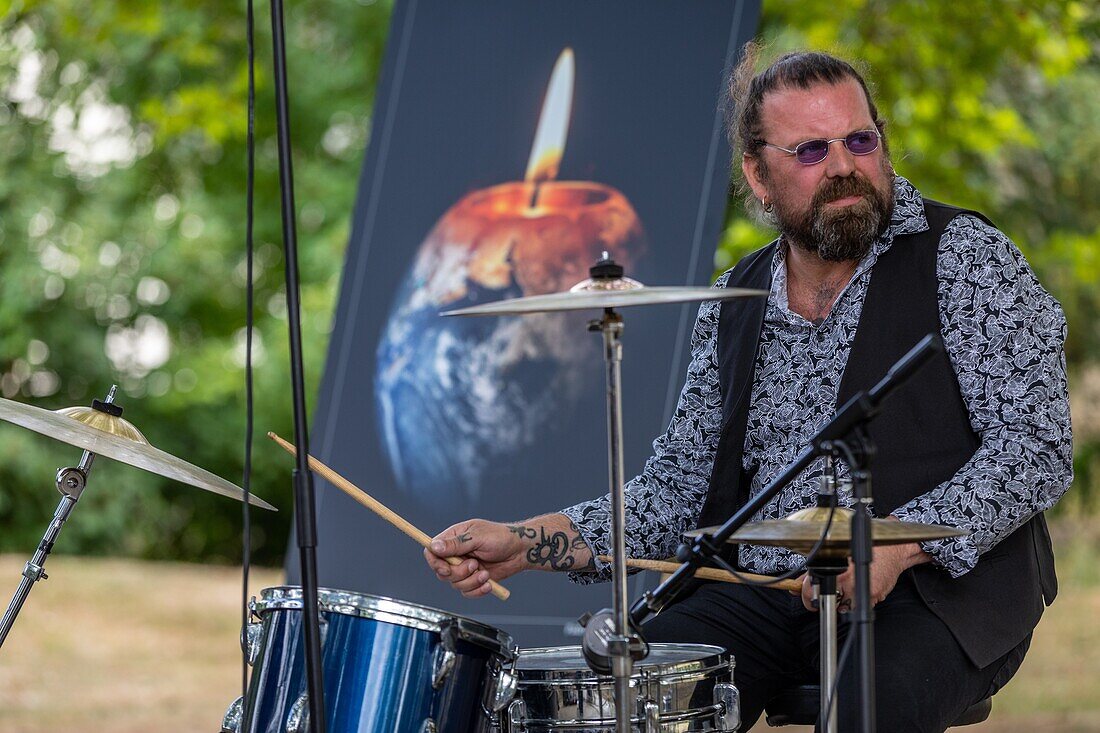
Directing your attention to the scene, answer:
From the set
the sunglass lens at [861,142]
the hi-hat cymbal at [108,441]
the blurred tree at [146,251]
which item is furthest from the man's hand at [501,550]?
the blurred tree at [146,251]

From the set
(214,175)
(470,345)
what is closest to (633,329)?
(470,345)

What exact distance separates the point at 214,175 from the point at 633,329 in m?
8.02

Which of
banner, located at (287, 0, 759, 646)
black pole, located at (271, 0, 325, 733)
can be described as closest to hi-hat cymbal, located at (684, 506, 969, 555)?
black pole, located at (271, 0, 325, 733)

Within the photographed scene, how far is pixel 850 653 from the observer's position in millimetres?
2605

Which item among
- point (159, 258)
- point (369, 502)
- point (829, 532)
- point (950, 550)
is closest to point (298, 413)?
point (369, 502)

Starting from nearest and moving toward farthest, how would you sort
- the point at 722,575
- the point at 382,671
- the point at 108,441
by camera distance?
1. the point at 382,671
2. the point at 722,575
3. the point at 108,441

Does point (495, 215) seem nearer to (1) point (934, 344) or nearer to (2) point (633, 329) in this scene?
(2) point (633, 329)

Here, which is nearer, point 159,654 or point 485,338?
point 485,338

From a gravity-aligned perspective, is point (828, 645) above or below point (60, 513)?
below

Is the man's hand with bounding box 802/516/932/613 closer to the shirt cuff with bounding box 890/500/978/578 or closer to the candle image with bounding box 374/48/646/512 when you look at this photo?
the shirt cuff with bounding box 890/500/978/578

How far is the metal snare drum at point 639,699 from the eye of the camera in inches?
90.0

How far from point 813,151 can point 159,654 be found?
6.11m

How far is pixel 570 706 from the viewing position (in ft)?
7.59

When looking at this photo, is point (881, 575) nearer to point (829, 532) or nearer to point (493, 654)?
point (829, 532)
